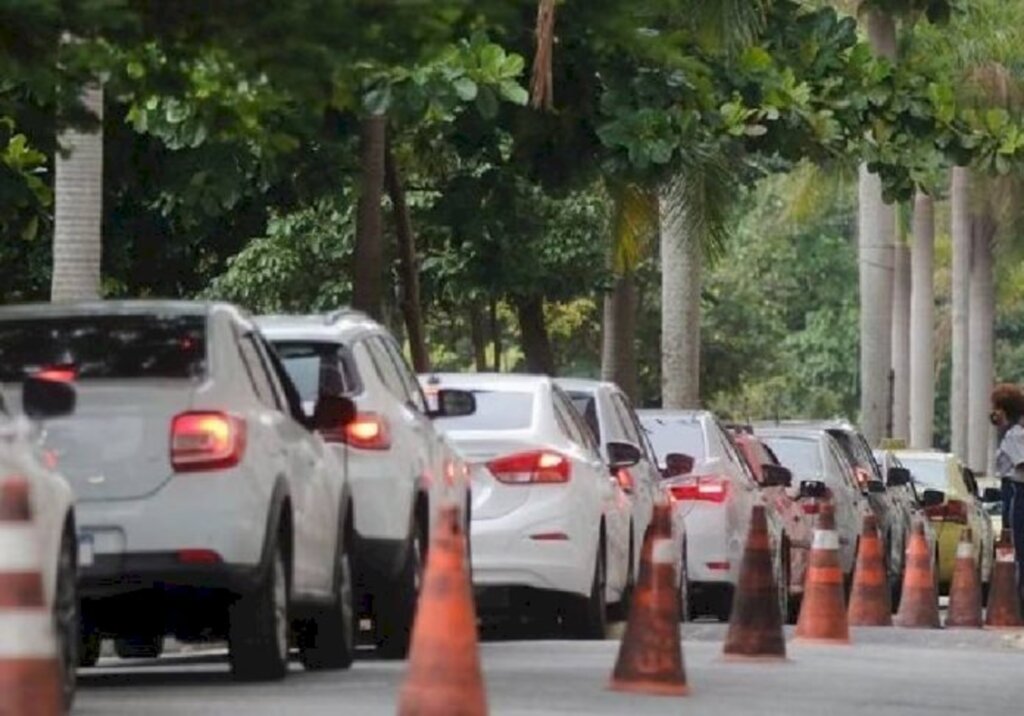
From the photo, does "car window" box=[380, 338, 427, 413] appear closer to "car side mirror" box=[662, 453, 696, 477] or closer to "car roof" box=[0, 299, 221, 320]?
"car roof" box=[0, 299, 221, 320]

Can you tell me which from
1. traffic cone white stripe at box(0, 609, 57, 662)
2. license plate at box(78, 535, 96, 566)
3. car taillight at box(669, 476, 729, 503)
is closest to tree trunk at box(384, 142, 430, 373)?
car taillight at box(669, 476, 729, 503)

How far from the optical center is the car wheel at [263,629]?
1454 cm

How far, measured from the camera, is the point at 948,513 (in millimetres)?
33000

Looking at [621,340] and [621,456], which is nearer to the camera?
[621,456]

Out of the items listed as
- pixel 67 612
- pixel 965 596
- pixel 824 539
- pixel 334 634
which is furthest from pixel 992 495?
pixel 67 612

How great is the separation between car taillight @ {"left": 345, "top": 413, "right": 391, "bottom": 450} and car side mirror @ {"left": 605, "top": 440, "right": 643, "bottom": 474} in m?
4.33

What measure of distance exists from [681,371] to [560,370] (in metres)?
24.1

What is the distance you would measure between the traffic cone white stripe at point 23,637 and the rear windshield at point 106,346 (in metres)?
5.73

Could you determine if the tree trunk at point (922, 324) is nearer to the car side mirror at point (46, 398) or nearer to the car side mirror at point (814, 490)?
the car side mirror at point (814, 490)

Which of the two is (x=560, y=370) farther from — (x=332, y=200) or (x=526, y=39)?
(x=526, y=39)

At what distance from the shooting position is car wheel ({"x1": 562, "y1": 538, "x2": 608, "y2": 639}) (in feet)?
66.4

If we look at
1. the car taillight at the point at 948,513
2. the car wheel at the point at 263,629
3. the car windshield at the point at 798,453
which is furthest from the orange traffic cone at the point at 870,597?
the car taillight at the point at 948,513

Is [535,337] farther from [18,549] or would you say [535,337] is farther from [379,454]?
[18,549]

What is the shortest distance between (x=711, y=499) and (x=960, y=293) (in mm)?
40012
